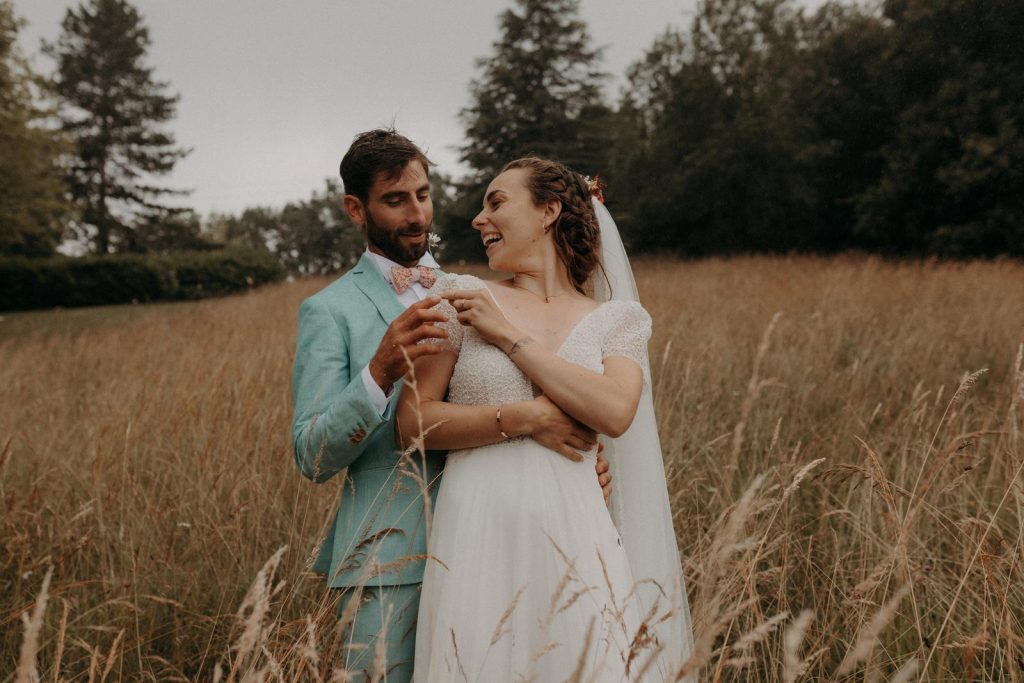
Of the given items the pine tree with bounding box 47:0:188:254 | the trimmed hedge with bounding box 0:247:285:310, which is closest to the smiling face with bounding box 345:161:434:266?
→ the trimmed hedge with bounding box 0:247:285:310

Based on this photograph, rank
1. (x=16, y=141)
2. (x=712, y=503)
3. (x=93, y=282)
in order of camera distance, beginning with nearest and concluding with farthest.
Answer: (x=712, y=503) → (x=16, y=141) → (x=93, y=282)

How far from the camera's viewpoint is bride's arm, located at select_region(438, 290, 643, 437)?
1702 millimetres

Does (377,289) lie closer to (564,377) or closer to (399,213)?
(399,213)

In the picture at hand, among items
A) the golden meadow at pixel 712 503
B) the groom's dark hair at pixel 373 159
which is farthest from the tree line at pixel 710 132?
the groom's dark hair at pixel 373 159

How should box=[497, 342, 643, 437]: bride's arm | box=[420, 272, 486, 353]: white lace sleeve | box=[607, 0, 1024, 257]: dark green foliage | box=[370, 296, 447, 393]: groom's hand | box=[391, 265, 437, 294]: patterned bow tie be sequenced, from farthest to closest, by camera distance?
box=[607, 0, 1024, 257]: dark green foliage < box=[391, 265, 437, 294]: patterned bow tie < box=[420, 272, 486, 353]: white lace sleeve < box=[497, 342, 643, 437]: bride's arm < box=[370, 296, 447, 393]: groom's hand

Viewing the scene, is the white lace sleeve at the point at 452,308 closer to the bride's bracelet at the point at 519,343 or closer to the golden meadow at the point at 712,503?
the bride's bracelet at the point at 519,343

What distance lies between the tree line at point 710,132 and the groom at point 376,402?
1522 cm

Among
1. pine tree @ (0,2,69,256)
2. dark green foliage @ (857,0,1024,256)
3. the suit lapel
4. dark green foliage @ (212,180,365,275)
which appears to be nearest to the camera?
Answer: the suit lapel

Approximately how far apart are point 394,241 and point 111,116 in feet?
137

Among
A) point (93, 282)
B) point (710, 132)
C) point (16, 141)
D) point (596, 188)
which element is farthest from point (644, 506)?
point (710, 132)

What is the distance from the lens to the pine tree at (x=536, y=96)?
2494 centimetres

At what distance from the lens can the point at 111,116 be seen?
36.1m

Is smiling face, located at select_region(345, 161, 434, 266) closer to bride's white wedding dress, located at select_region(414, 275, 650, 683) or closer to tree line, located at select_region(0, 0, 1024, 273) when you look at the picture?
bride's white wedding dress, located at select_region(414, 275, 650, 683)

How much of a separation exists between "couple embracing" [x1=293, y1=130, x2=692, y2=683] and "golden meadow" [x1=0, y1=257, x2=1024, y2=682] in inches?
9.0
